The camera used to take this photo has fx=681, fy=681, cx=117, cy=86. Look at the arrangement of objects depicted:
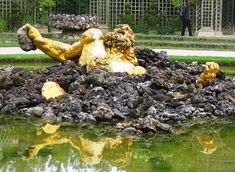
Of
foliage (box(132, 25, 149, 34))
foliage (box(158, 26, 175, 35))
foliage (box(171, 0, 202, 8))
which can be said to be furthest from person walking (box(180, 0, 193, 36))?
foliage (box(132, 25, 149, 34))

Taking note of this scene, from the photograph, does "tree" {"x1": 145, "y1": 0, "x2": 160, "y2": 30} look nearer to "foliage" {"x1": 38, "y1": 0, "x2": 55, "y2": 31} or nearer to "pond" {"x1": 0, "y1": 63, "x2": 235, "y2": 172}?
"foliage" {"x1": 38, "y1": 0, "x2": 55, "y2": 31}

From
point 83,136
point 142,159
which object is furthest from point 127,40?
point 142,159

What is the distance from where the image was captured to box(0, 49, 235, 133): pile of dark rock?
12.0 metres

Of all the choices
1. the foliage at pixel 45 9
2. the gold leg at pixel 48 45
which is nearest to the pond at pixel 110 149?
the gold leg at pixel 48 45

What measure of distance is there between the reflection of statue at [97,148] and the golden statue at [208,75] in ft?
12.7

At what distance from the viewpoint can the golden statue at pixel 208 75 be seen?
1375 centimetres

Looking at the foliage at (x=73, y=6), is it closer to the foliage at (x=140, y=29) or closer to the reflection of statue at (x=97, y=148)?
the foliage at (x=140, y=29)

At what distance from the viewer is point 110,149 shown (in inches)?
382

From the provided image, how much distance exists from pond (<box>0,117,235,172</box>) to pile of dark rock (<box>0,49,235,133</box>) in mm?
426

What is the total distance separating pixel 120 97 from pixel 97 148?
9.73ft

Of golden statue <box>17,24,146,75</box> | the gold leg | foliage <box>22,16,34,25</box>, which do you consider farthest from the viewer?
foliage <box>22,16,34,25</box>

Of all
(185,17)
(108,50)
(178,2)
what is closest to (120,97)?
(108,50)

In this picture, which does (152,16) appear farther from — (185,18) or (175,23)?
(185,18)

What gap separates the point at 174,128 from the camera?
37.5 feet
